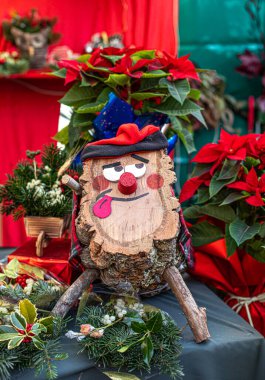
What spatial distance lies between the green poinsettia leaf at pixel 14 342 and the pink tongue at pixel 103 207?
282 millimetres

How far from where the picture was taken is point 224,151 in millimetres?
1254

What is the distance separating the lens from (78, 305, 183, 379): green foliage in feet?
2.87

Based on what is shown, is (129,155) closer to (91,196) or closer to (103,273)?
(91,196)

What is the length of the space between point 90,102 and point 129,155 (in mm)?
350

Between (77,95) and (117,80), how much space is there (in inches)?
5.0

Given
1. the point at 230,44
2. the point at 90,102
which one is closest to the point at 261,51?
the point at 230,44

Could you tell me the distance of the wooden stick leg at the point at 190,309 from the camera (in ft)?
3.16

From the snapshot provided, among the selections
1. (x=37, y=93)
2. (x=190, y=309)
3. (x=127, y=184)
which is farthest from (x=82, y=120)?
(x=37, y=93)

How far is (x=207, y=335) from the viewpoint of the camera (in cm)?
97

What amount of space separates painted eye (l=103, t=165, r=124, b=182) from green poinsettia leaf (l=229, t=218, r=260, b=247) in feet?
1.11

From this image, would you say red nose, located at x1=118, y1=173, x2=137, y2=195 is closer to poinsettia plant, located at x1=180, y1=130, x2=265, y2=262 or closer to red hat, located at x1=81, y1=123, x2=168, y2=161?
red hat, located at x1=81, y1=123, x2=168, y2=161

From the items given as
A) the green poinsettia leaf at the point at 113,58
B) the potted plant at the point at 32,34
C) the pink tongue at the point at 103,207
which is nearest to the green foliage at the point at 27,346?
the pink tongue at the point at 103,207

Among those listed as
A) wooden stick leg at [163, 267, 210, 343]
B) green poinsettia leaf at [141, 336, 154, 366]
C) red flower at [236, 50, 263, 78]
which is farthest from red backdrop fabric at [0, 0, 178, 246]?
green poinsettia leaf at [141, 336, 154, 366]

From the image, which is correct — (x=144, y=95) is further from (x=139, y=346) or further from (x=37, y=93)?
(x=37, y=93)
